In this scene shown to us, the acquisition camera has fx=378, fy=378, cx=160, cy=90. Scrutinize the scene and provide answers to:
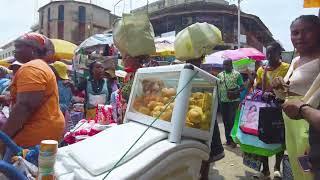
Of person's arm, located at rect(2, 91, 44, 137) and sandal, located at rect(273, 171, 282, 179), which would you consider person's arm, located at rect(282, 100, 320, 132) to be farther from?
sandal, located at rect(273, 171, 282, 179)

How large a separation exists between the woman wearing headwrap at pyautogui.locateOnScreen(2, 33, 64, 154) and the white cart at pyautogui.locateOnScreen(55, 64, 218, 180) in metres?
0.47

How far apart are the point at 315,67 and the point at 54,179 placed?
5.19 ft

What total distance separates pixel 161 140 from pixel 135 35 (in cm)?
195

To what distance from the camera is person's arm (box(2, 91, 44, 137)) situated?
2.58 meters

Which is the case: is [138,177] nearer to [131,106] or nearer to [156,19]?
[131,106]

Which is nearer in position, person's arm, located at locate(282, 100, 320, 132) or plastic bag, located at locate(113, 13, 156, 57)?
person's arm, located at locate(282, 100, 320, 132)

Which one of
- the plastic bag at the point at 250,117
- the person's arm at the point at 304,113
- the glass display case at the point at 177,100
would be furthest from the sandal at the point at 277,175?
the person's arm at the point at 304,113

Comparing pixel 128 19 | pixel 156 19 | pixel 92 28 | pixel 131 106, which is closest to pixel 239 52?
pixel 128 19

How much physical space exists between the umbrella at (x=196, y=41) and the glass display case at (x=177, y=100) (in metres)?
1.61

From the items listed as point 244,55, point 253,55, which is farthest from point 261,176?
point 253,55

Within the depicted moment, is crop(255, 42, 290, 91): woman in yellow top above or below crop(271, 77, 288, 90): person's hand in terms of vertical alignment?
above

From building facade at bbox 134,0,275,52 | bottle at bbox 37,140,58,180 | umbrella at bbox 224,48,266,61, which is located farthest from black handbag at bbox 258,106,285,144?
building facade at bbox 134,0,275,52

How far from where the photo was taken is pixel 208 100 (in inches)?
95.1

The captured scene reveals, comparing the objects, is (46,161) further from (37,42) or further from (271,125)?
(271,125)
